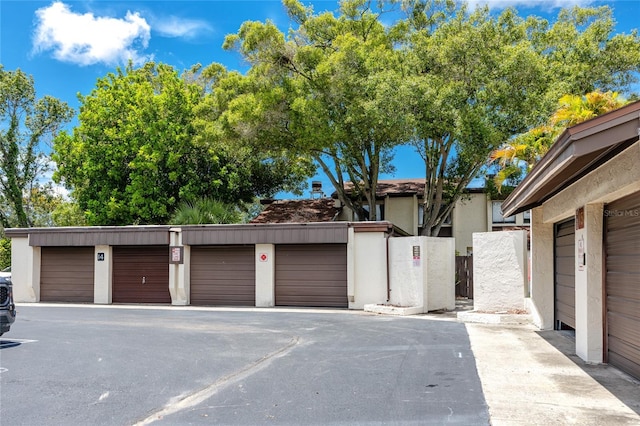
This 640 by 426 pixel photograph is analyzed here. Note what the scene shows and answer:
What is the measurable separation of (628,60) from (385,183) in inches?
647

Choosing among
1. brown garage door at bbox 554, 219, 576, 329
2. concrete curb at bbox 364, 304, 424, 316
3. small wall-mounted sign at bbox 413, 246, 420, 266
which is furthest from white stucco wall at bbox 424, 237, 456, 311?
brown garage door at bbox 554, 219, 576, 329

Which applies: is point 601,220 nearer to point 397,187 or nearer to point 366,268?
point 366,268

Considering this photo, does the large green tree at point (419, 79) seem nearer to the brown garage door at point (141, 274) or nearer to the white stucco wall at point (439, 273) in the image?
the white stucco wall at point (439, 273)

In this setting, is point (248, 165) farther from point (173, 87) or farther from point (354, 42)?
point (354, 42)

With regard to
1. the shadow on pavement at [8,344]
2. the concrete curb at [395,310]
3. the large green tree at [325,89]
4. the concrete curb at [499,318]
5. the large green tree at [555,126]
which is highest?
the large green tree at [325,89]

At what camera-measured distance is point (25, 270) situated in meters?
22.8

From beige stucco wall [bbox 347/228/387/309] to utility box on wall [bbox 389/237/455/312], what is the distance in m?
0.39

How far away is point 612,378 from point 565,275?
14.2 feet

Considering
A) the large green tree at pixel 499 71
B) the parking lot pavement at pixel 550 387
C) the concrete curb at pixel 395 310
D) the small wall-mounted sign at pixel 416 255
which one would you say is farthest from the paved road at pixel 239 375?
the large green tree at pixel 499 71

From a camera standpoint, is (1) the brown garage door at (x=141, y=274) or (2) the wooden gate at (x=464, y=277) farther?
(2) the wooden gate at (x=464, y=277)

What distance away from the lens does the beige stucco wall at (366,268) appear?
18.8m

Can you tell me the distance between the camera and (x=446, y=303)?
18219 mm

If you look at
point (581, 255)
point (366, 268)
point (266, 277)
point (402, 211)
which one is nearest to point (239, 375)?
point (581, 255)

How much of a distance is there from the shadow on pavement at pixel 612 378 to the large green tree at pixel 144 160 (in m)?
22.7
